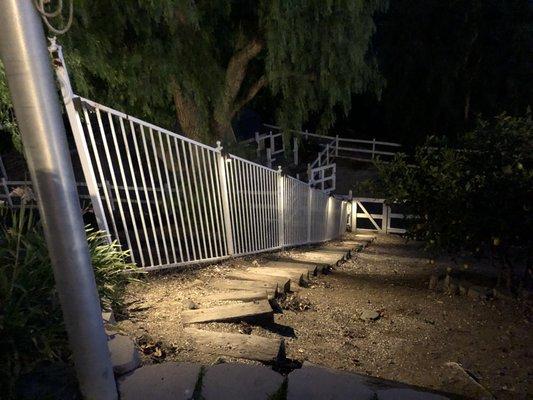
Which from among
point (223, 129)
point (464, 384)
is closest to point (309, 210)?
point (223, 129)

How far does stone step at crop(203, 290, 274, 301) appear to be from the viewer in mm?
4094

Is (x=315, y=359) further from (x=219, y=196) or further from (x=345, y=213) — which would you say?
(x=345, y=213)

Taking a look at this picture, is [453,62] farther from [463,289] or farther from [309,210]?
[463,289]

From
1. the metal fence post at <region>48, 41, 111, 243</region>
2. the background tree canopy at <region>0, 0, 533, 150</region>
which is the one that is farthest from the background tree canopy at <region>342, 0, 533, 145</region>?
the metal fence post at <region>48, 41, 111, 243</region>

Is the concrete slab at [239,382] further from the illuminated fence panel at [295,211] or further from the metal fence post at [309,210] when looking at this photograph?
the metal fence post at [309,210]

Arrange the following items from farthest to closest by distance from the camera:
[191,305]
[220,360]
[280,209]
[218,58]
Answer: [218,58], [280,209], [191,305], [220,360]

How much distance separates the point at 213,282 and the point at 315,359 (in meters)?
1.57

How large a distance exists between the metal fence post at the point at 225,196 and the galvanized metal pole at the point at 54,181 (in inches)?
132

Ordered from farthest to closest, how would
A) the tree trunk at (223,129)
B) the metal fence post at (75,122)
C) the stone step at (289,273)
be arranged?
the tree trunk at (223,129)
the stone step at (289,273)
the metal fence post at (75,122)

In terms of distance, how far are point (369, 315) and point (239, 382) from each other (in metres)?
3.19

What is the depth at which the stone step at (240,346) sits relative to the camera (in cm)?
279

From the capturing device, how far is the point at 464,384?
3426mm

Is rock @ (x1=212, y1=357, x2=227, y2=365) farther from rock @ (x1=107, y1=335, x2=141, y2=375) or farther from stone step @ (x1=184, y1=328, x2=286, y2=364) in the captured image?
rock @ (x1=107, y1=335, x2=141, y2=375)

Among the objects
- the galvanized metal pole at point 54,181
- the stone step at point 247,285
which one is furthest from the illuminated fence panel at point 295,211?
the galvanized metal pole at point 54,181
